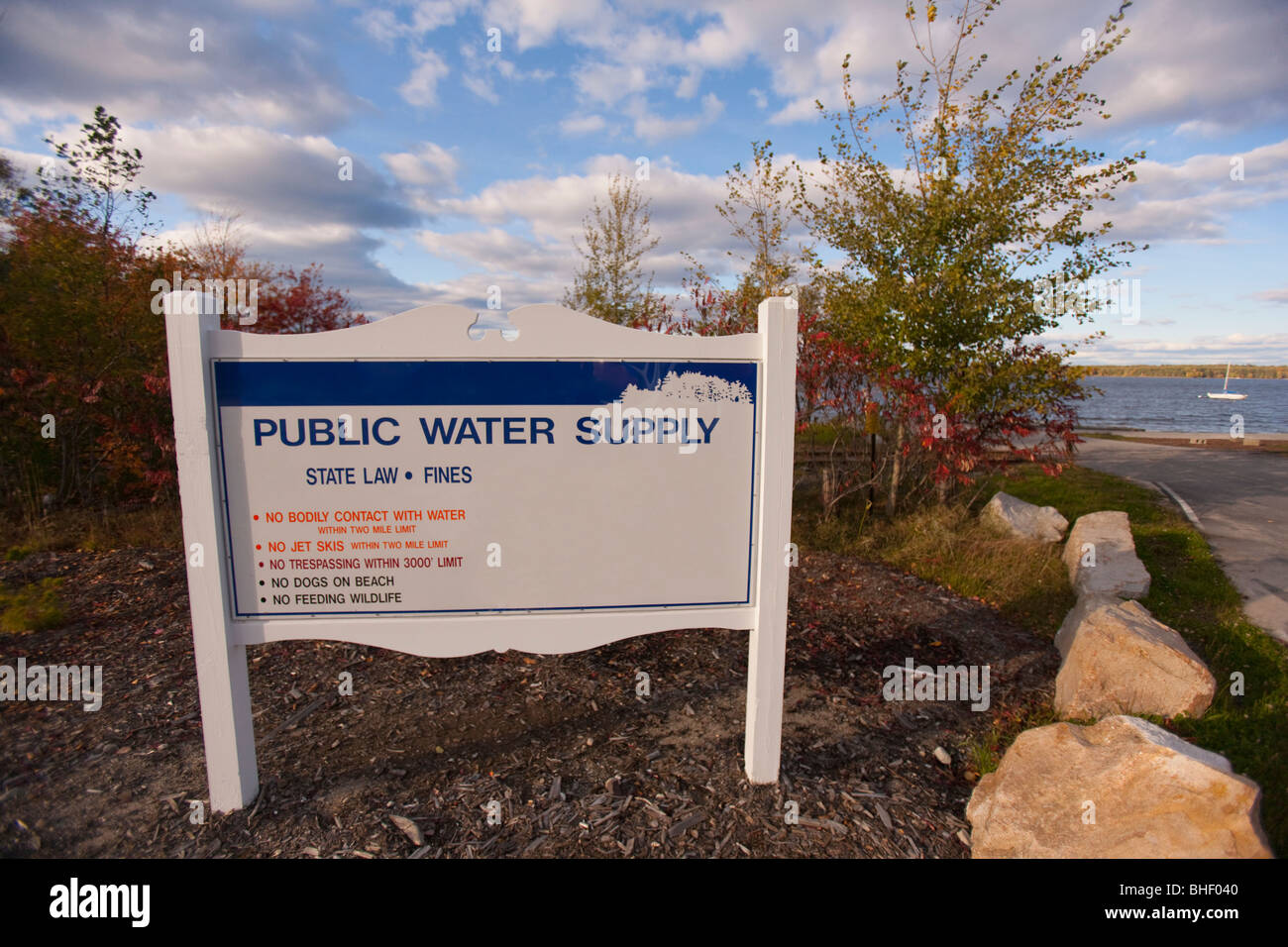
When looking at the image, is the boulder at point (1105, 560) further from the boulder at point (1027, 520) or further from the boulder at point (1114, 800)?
the boulder at point (1114, 800)

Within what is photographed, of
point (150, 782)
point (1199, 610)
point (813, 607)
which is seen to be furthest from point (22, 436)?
point (1199, 610)

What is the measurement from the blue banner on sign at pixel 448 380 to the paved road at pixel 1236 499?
17.6 feet

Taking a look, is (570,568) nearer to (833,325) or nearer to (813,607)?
(813,607)

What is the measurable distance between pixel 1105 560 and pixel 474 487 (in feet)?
19.0

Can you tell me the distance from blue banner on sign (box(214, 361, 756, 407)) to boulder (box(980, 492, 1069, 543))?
584 centimetres

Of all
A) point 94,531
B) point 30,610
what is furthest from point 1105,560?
point 94,531

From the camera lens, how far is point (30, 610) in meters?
4.68

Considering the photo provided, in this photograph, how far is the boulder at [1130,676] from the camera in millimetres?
3514

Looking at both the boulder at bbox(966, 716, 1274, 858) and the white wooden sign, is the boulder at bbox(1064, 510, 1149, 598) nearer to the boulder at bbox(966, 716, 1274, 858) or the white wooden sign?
the boulder at bbox(966, 716, 1274, 858)

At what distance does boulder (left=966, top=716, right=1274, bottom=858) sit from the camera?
2400mm

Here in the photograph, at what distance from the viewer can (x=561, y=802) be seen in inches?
117

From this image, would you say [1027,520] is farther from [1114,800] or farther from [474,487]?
[474,487]

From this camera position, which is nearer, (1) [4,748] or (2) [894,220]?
(1) [4,748]

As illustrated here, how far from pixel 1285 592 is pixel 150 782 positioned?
Result: 843 centimetres
